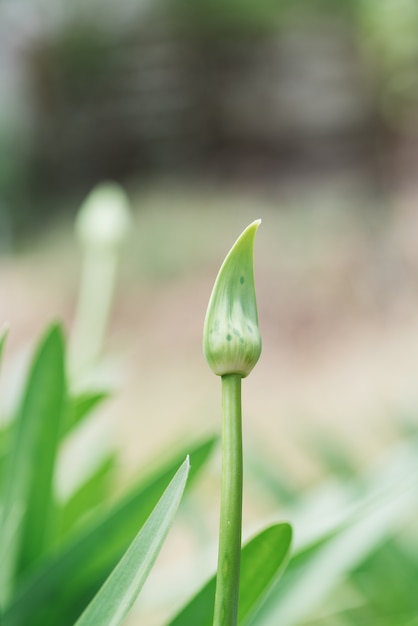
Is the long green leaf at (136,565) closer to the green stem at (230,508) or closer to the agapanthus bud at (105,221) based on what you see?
the green stem at (230,508)

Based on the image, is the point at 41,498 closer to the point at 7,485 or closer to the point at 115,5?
the point at 7,485

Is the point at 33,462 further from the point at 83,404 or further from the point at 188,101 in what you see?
the point at 188,101

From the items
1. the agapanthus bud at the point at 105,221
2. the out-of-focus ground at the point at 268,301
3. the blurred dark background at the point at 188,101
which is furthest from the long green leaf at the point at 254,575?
the blurred dark background at the point at 188,101

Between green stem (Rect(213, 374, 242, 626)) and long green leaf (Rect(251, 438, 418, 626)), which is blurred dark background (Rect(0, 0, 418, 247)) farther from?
green stem (Rect(213, 374, 242, 626))

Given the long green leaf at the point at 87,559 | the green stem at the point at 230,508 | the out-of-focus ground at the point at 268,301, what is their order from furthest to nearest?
the out-of-focus ground at the point at 268,301 < the long green leaf at the point at 87,559 < the green stem at the point at 230,508

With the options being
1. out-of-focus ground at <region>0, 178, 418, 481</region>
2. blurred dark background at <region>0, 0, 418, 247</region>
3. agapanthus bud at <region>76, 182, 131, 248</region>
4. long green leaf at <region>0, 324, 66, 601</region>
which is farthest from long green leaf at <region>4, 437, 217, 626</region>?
blurred dark background at <region>0, 0, 418, 247</region>

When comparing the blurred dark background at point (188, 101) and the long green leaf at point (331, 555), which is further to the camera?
the blurred dark background at point (188, 101)

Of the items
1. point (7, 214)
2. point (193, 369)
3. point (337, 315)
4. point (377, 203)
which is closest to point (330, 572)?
point (193, 369)
